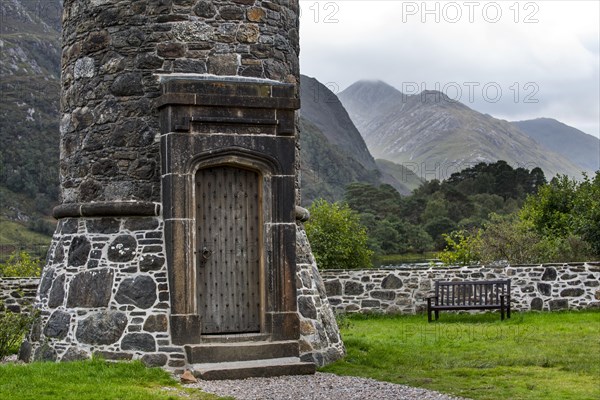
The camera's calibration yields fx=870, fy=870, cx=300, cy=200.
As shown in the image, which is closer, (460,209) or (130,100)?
(130,100)

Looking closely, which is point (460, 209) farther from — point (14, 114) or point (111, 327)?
point (111, 327)

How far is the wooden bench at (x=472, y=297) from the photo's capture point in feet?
57.5

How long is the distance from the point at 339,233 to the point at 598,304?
1256cm

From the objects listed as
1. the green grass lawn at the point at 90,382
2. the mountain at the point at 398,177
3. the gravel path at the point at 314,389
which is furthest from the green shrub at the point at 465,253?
the mountain at the point at 398,177

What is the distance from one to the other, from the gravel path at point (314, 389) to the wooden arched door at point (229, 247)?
131 cm

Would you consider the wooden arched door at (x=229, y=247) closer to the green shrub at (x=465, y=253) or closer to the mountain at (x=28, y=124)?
the green shrub at (x=465, y=253)

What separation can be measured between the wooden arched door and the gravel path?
1.31 metres

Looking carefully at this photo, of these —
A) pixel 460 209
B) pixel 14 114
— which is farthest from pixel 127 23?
pixel 14 114

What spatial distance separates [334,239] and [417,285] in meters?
10.5

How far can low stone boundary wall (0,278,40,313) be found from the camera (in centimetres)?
1659

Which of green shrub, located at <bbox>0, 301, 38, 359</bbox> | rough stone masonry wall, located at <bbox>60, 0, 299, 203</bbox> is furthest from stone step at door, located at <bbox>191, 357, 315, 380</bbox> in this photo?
green shrub, located at <bbox>0, 301, 38, 359</bbox>

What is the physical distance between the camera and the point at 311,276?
39.9 ft

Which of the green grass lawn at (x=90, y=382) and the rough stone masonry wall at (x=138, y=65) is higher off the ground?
the rough stone masonry wall at (x=138, y=65)

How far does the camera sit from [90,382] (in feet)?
31.4
